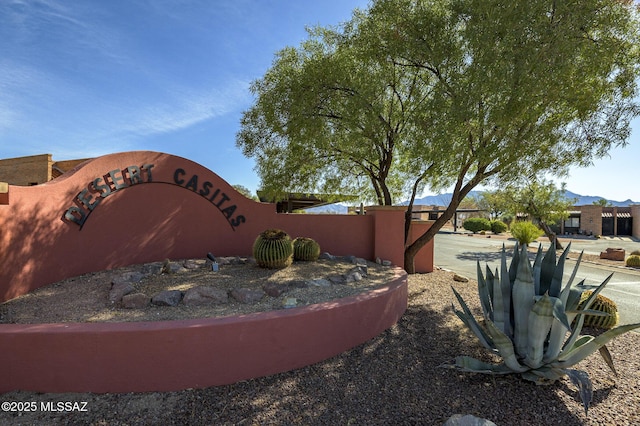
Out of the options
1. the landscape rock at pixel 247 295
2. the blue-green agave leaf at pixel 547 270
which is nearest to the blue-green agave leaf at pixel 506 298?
Answer: the blue-green agave leaf at pixel 547 270

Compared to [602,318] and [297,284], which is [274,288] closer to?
[297,284]

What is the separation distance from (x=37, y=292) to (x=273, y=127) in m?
6.17

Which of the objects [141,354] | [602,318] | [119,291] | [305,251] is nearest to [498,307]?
[602,318]

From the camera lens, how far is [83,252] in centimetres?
625

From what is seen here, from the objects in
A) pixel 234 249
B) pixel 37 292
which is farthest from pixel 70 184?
pixel 234 249

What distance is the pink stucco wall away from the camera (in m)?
5.57

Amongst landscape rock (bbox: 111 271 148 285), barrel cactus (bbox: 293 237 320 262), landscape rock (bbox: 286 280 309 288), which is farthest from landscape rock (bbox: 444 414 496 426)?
landscape rock (bbox: 111 271 148 285)

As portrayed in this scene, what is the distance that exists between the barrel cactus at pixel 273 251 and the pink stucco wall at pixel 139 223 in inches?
72.0

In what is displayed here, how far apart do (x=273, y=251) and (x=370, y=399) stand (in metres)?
3.67

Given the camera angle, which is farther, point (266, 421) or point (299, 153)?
point (299, 153)

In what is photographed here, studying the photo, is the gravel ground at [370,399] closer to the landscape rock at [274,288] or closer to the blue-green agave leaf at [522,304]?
the blue-green agave leaf at [522,304]

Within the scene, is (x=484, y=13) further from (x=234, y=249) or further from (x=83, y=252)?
→ (x=83, y=252)

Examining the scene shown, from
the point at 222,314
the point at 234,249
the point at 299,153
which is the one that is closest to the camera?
the point at 222,314

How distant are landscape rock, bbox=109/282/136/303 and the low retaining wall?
998 mm
